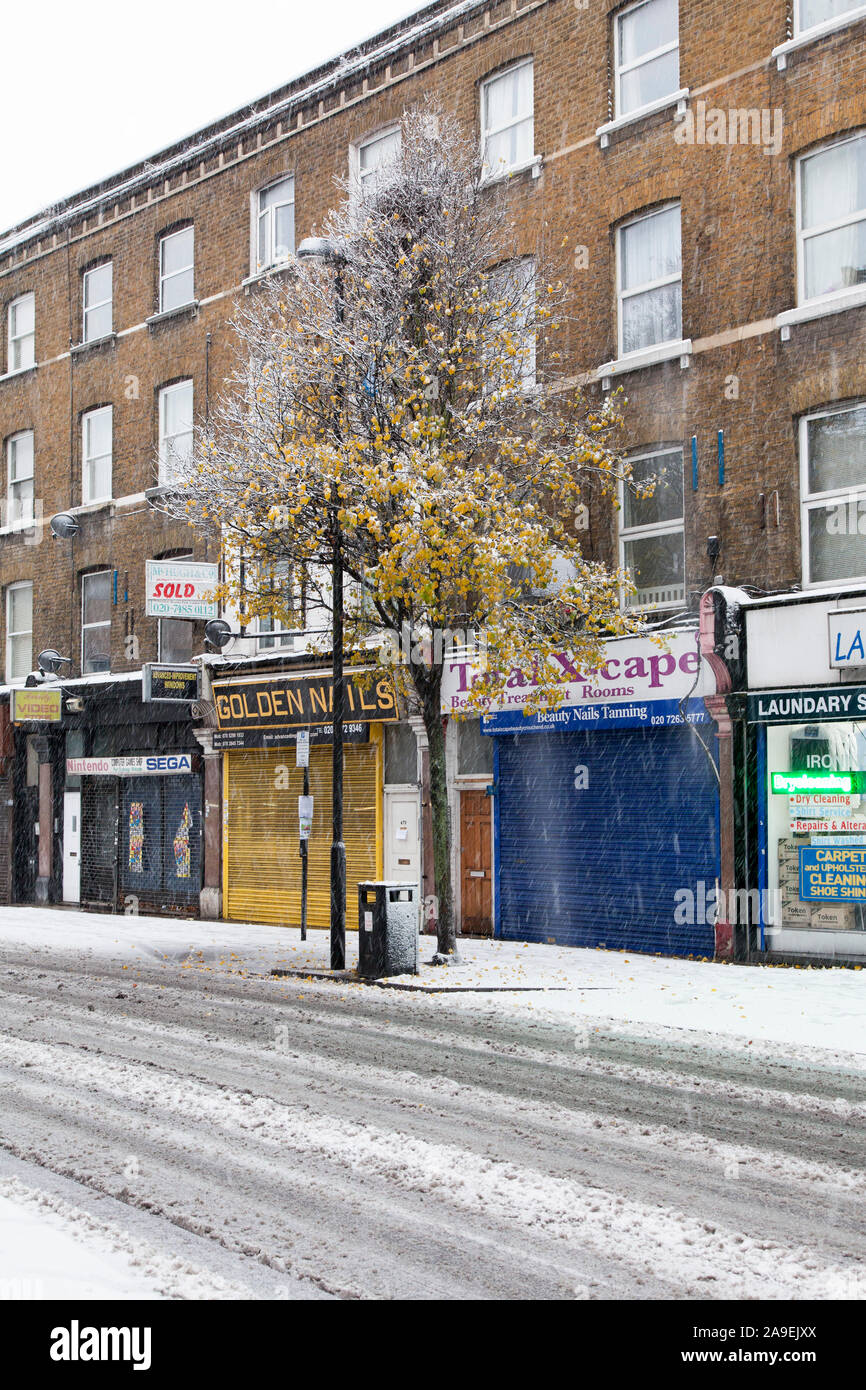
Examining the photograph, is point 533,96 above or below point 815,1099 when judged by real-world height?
above

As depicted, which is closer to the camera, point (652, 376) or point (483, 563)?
point (483, 563)

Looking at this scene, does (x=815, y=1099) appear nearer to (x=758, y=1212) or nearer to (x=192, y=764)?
(x=758, y=1212)

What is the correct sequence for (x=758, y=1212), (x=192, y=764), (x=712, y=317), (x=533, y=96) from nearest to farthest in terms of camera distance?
(x=758, y=1212), (x=712, y=317), (x=533, y=96), (x=192, y=764)

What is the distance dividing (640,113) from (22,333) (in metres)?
17.7

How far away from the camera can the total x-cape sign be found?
16.7 meters

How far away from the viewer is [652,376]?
1781 cm

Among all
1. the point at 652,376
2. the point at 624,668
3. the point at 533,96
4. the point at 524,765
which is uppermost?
the point at 533,96

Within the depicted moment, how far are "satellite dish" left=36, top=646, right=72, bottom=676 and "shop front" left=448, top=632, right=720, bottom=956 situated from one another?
1119 centimetres

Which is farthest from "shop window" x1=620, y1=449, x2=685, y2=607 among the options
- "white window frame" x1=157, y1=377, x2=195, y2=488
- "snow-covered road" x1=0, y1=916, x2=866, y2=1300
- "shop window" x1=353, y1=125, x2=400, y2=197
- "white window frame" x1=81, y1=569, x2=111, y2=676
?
"white window frame" x1=81, y1=569, x2=111, y2=676

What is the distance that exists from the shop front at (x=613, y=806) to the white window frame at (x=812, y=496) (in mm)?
1729

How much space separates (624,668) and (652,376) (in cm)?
408

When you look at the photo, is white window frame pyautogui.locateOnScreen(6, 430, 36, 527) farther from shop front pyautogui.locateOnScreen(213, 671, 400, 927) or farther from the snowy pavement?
the snowy pavement
